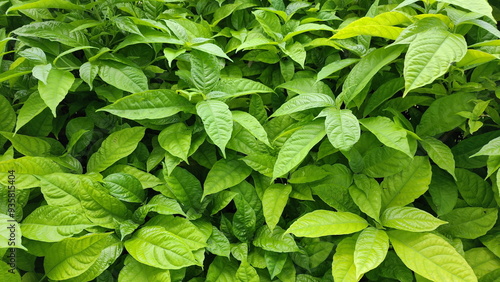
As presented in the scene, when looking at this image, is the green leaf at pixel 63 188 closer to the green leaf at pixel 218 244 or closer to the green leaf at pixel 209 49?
the green leaf at pixel 218 244

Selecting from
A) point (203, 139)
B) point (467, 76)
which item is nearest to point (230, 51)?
point (203, 139)

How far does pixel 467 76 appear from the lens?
4.00 ft

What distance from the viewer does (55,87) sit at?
43.0 inches

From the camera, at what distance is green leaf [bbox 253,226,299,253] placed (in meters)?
1.05

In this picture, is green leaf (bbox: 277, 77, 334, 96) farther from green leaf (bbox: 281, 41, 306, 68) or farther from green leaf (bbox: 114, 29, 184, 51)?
green leaf (bbox: 114, 29, 184, 51)

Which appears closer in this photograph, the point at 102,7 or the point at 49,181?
the point at 49,181

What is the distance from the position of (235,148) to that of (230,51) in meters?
0.42

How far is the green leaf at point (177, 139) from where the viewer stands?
1.10m

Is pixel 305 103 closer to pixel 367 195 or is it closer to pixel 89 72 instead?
pixel 367 195

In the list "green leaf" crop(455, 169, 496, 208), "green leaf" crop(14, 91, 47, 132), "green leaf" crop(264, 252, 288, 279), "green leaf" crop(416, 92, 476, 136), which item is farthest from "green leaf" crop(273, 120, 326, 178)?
"green leaf" crop(14, 91, 47, 132)

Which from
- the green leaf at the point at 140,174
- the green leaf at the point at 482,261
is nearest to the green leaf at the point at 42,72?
the green leaf at the point at 140,174

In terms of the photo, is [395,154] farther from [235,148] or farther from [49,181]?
[49,181]

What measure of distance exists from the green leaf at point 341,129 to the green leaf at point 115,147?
580 millimetres

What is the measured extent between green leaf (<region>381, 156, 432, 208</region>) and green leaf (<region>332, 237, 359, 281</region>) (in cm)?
16
